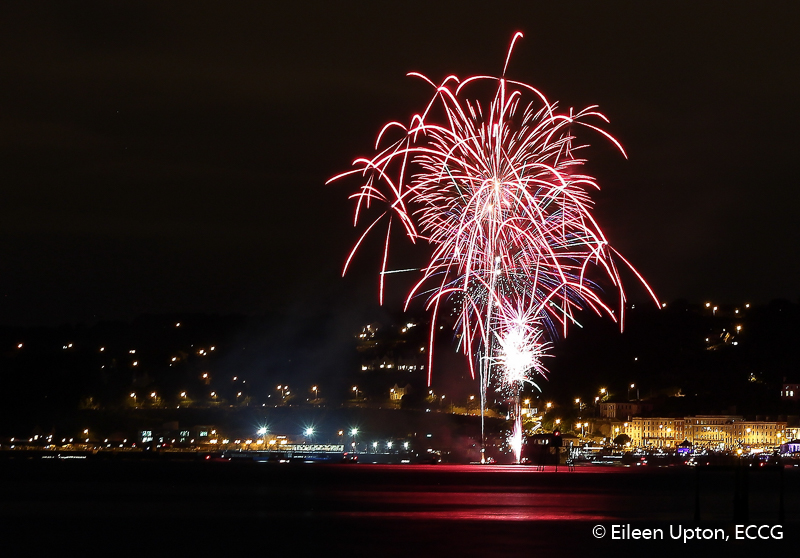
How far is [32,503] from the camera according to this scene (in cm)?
4991

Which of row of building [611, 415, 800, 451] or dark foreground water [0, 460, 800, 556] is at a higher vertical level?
row of building [611, 415, 800, 451]

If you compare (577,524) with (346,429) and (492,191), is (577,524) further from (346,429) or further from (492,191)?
(346,429)

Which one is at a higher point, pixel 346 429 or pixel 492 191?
pixel 492 191

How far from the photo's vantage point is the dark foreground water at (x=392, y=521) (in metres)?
31.5

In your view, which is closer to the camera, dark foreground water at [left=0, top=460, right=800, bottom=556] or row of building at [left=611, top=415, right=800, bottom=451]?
dark foreground water at [left=0, top=460, right=800, bottom=556]

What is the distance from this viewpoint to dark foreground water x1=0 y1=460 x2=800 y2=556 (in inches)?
1240

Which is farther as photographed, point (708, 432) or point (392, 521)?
point (708, 432)

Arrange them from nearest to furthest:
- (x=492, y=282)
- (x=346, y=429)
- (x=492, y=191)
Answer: (x=492, y=191) < (x=492, y=282) < (x=346, y=429)

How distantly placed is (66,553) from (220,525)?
30.2 feet

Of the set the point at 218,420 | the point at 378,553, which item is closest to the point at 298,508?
the point at 378,553

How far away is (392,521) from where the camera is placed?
132 ft

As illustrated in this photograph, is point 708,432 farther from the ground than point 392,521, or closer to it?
farther from the ground

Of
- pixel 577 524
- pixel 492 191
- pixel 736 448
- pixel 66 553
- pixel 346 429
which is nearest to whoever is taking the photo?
pixel 66 553

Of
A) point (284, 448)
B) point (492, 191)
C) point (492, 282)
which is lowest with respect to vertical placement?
point (284, 448)
